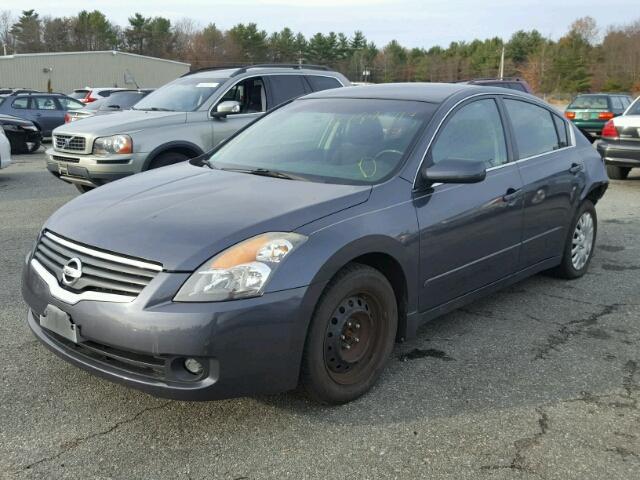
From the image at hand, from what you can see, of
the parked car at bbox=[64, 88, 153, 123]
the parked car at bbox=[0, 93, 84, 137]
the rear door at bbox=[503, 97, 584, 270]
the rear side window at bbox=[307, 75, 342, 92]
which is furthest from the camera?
the parked car at bbox=[0, 93, 84, 137]

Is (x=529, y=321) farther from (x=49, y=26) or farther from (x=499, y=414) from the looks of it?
(x=49, y=26)

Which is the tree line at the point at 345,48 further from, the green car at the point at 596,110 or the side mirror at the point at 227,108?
the side mirror at the point at 227,108

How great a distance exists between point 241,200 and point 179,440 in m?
1.21

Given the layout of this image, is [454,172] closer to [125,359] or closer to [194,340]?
[194,340]

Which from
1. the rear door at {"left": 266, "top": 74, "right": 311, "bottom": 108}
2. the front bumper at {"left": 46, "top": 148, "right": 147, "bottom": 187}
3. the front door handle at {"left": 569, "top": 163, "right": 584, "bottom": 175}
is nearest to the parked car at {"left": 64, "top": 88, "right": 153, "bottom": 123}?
the rear door at {"left": 266, "top": 74, "right": 311, "bottom": 108}

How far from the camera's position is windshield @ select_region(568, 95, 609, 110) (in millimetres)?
20000

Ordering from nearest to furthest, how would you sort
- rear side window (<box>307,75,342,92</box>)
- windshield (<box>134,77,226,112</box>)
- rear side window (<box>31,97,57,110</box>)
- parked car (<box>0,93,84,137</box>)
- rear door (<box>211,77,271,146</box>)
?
rear door (<box>211,77,271,146</box>), windshield (<box>134,77,226,112</box>), rear side window (<box>307,75,342,92</box>), parked car (<box>0,93,84,137</box>), rear side window (<box>31,97,57,110</box>)

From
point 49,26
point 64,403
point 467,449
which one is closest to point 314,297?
point 467,449

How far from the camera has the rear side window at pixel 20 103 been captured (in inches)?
691

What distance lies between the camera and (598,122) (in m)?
19.8

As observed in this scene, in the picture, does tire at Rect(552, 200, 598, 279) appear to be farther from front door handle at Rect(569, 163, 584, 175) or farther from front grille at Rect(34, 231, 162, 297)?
front grille at Rect(34, 231, 162, 297)

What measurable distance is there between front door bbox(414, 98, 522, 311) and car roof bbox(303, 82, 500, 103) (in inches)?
5.3

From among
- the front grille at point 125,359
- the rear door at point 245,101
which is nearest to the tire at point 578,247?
the front grille at point 125,359

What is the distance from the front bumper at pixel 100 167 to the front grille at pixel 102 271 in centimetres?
439
